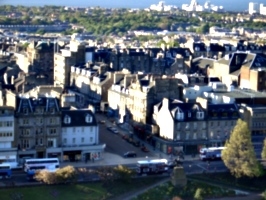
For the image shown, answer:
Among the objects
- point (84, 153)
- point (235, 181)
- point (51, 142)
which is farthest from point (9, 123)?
point (235, 181)

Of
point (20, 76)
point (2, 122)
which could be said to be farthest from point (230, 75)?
point (2, 122)

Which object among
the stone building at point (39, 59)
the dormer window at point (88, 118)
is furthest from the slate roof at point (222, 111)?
the stone building at point (39, 59)

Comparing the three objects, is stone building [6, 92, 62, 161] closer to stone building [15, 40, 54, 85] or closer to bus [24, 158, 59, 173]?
bus [24, 158, 59, 173]

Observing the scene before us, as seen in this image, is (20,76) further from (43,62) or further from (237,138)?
(237,138)

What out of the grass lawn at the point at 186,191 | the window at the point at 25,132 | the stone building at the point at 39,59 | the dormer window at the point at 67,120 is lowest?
the grass lawn at the point at 186,191

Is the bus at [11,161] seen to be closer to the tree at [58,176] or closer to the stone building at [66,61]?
the tree at [58,176]

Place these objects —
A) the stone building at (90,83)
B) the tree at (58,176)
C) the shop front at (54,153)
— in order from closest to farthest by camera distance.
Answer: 1. the tree at (58,176)
2. the shop front at (54,153)
3. the stone building at (90,83)
